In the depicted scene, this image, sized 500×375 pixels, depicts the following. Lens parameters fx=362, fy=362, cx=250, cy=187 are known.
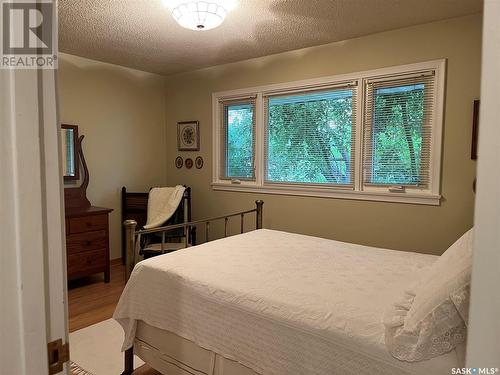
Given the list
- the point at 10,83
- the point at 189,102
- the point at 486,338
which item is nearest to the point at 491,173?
the point at 486,338

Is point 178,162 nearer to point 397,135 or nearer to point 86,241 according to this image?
point 86,241

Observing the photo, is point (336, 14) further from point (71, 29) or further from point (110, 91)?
point (110, 91)

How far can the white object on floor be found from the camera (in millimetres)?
2322

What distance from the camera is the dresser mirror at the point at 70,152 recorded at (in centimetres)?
389

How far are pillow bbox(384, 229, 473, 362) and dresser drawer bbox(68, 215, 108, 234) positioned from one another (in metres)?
3.15

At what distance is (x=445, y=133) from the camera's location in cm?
301

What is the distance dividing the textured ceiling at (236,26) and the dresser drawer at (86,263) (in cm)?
211

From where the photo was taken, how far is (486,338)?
22.5 inches

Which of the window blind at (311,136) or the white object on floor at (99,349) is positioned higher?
the window blind at (311,136)

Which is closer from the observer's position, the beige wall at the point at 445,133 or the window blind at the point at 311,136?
the beige wall at the point at 445,133

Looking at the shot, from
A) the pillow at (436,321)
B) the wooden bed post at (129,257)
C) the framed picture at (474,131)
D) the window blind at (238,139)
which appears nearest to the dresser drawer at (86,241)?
the window blind at (238,139)

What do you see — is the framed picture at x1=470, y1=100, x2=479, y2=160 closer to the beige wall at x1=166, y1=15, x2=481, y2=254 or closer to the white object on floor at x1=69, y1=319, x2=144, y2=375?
the beige wall at x1=166, y1=15, x2=481, y2=254

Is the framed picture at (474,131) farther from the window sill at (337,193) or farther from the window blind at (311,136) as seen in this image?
the window blind at (311,136)

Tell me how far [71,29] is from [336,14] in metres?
2.29
